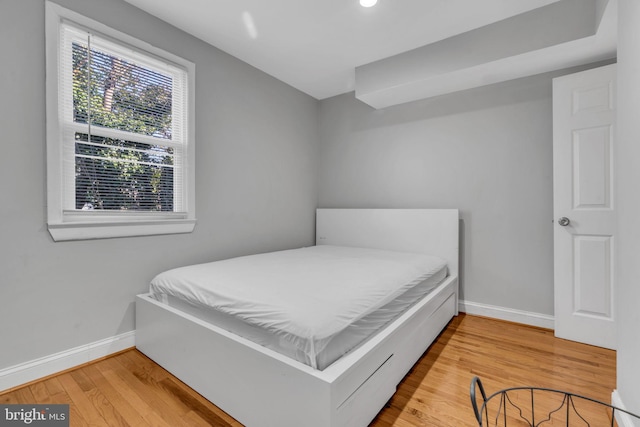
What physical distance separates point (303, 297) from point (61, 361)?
Answer: 1.62 metres

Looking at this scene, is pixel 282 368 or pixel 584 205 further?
pixel 584 205

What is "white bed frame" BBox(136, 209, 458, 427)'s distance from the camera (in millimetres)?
1176

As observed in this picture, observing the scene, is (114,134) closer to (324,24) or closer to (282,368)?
(324,24)

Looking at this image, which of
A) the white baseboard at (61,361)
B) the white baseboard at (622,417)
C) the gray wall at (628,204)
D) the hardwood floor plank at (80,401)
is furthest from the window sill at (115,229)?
the white baseboard at (622,417)

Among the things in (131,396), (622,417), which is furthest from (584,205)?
(131,396)

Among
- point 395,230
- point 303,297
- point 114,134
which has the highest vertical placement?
point 114,134

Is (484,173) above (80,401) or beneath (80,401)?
above

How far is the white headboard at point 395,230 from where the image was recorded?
9.41 ft

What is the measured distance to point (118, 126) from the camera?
208 centimetres

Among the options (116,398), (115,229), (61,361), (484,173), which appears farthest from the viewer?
(484,173)

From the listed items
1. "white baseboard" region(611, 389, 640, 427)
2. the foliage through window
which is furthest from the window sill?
"white baseboard" region(611, 389, 640, 427)

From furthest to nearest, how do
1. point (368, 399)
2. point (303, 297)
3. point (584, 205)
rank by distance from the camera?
point (584, 205) → point (303, 297) → point (368, 399)

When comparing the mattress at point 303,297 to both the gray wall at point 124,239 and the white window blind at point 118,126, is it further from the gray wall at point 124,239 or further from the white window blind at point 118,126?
the white window blind at point 118,126

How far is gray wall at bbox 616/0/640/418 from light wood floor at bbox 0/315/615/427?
524 mm
